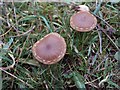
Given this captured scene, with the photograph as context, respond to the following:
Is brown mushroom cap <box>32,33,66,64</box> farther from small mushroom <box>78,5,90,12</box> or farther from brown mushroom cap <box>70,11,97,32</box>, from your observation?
small mushroom <box>78,5,90,12</box>

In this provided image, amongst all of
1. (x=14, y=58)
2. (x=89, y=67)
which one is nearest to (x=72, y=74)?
(x=89, y=67)

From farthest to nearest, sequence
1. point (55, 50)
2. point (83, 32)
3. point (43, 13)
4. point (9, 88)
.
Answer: point (43, 13), point (83, 32), point (9, 88), point (55, 50)

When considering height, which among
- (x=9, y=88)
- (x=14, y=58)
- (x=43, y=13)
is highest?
(x=43, y=13)

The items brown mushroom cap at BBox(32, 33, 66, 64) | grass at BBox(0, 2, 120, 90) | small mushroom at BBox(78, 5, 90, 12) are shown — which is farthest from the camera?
small mushroom at BBox(78, 5, 90, 12)

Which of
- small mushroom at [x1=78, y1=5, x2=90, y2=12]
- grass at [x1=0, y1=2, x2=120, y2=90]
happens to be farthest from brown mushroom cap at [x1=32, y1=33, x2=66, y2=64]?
small mushroom at [x1=78, y1=5, x2=90, y2=12]

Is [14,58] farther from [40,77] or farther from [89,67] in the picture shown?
[89,67]

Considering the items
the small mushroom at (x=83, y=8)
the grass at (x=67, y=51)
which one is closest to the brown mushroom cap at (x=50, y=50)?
the grass at (x=67, y=51)

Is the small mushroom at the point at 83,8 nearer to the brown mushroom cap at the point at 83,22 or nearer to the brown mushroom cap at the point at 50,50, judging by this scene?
the brown mushroom cap at the point at 83,22
